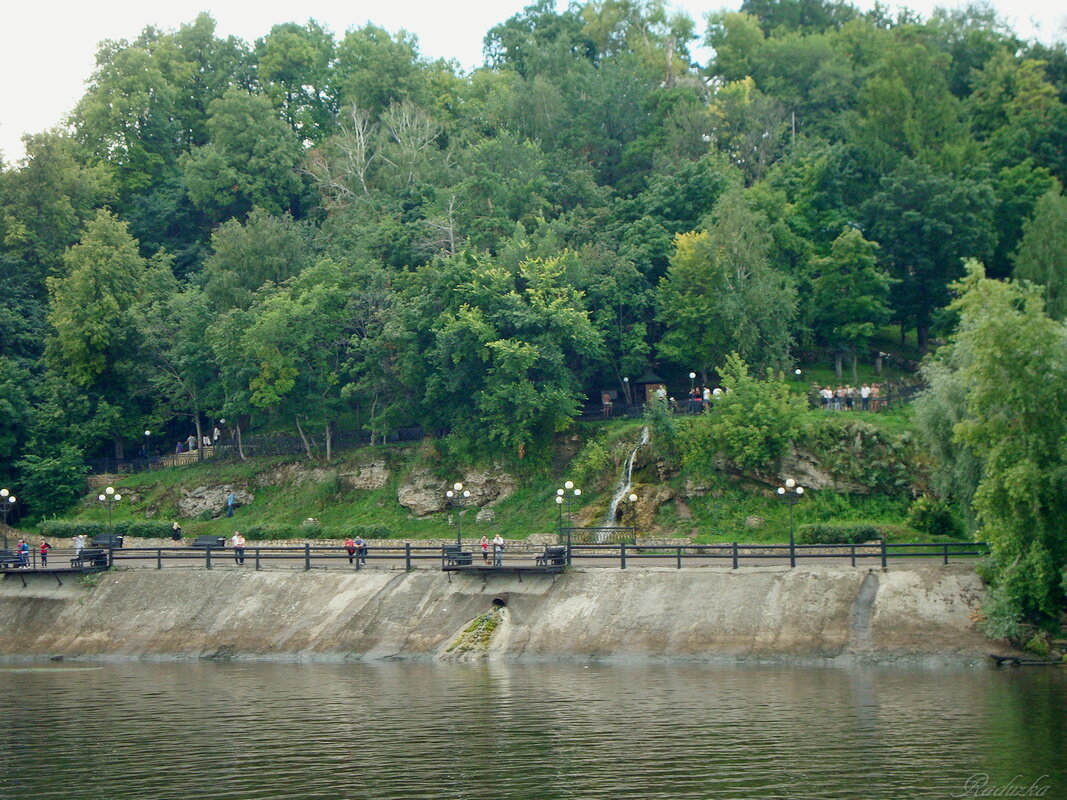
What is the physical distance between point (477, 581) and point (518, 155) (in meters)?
40.2

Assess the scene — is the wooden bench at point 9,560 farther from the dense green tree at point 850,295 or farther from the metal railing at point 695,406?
the dense green tree at point 850,295

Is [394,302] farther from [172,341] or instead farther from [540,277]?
[172,341]

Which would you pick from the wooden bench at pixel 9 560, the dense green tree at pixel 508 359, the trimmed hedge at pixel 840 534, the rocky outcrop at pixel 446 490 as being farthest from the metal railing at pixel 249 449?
the trimmed hedge at pixel 840 534

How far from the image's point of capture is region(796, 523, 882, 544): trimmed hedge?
5097cm

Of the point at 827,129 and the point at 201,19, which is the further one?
the point at 201,19

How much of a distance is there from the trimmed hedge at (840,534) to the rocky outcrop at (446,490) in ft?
67.1

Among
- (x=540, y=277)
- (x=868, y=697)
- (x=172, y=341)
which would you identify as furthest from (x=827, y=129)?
(x=868, y=697)

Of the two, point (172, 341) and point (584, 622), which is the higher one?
point (172, 341)

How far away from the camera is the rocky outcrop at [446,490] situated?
68.4 m

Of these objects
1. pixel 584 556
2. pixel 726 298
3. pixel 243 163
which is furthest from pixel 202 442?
pixel 584 556

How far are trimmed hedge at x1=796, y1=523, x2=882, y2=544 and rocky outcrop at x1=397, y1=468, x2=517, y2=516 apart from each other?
2045 centimetres

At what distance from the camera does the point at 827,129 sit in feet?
306

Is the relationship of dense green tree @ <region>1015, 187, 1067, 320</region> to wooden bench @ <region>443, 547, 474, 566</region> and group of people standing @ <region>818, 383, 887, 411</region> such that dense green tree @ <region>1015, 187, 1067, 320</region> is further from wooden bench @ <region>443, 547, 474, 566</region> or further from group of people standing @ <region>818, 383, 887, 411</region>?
wooden bench @ <region>443, 547, 474, 566</region>

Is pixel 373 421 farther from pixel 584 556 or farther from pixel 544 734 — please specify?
pixel 544 734
